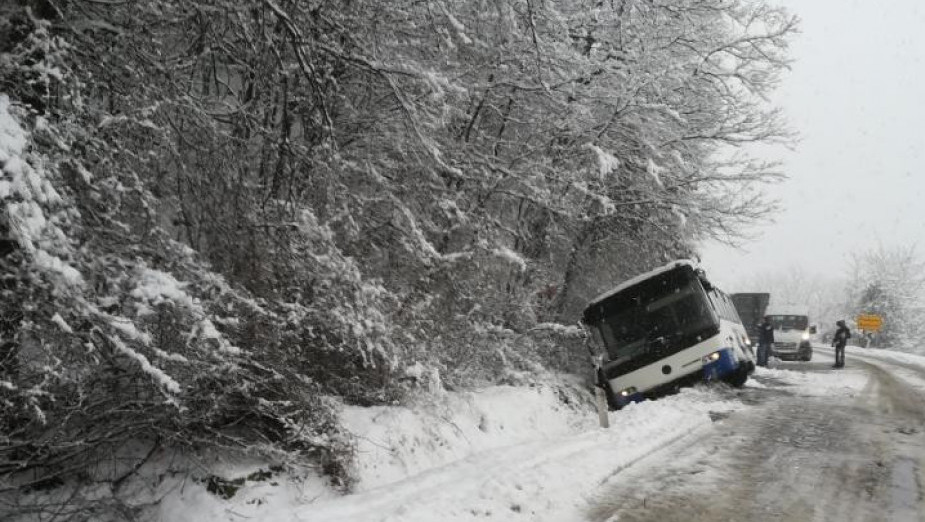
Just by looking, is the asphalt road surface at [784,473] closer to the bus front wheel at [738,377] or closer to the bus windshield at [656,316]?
the bus windshield at [656,316]

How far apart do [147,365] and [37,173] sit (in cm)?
121

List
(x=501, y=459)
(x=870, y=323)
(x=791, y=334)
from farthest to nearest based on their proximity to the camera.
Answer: (x=870, y=323), (x=791, y=334), (x=501, y=459)

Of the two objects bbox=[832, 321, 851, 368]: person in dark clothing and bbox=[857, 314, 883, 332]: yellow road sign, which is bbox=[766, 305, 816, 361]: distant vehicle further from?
bbox=[857, 314, 883, 332]: yellow road sign

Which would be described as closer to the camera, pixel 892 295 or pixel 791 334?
pixel 791 334

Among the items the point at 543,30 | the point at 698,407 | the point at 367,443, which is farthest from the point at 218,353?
the point at 698,407

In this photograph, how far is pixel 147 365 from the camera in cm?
389

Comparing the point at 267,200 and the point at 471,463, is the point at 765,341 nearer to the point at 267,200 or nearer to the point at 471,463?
the point at 471,463

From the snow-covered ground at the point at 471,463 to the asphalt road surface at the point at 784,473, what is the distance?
1.15ft

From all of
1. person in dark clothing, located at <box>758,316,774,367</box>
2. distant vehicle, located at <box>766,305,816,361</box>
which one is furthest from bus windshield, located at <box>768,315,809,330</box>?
person in dark clothing, located at <box>758,316,774,367</box>

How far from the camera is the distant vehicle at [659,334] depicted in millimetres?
12773

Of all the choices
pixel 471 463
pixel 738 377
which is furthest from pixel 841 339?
pixel 471 463

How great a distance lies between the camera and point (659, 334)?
13.1 meters

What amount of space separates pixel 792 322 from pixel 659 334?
21.1m

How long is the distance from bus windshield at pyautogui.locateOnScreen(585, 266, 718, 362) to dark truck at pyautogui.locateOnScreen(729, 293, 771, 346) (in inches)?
929
